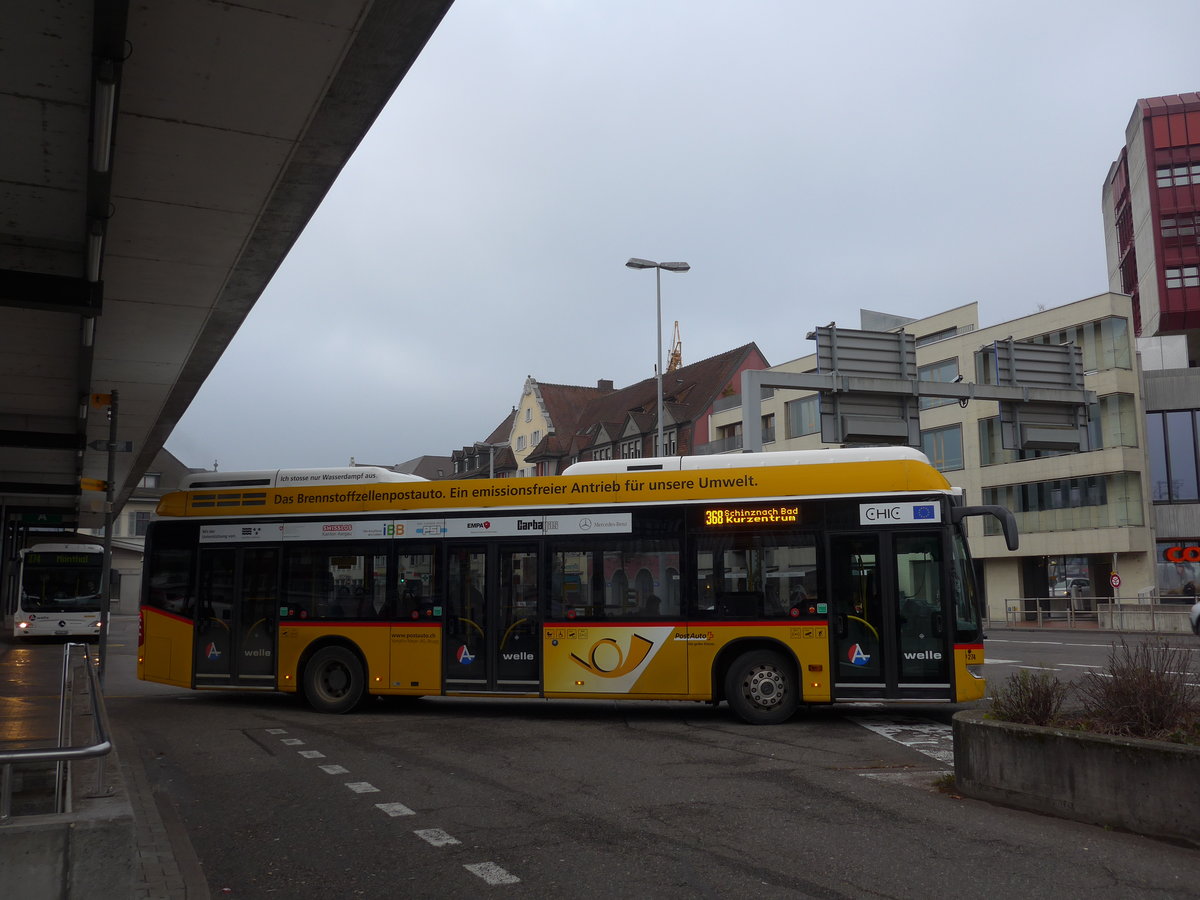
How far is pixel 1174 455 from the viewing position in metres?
46.6

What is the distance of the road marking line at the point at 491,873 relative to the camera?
6.34 m

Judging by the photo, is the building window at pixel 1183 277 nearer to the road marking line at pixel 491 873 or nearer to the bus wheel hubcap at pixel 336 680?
the bus wheel hubcap at pixel 336 680

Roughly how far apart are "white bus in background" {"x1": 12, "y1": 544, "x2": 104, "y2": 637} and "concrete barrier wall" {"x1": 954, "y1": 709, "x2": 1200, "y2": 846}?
31.4 metres

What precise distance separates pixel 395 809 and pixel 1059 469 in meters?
44.6

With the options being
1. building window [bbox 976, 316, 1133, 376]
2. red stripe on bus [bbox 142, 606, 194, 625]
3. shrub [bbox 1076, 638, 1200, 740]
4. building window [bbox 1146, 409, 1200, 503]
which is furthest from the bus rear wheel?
building window [bbox 1146, 409, 1200, 503]

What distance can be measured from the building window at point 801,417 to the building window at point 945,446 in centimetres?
636

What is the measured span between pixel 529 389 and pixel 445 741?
7311 cm

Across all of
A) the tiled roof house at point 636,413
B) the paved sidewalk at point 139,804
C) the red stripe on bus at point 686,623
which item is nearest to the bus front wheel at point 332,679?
the paved sidewalk at point 139,804

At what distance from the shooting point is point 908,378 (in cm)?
2103

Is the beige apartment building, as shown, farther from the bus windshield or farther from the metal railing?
the metal railing

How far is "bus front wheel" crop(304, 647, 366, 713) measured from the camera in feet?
46.9

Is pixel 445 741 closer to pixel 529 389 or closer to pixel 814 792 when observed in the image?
pixel 814 792

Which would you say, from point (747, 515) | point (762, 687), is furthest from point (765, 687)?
point (747, 515)

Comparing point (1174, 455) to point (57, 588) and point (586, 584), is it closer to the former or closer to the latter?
point (586, 584)
